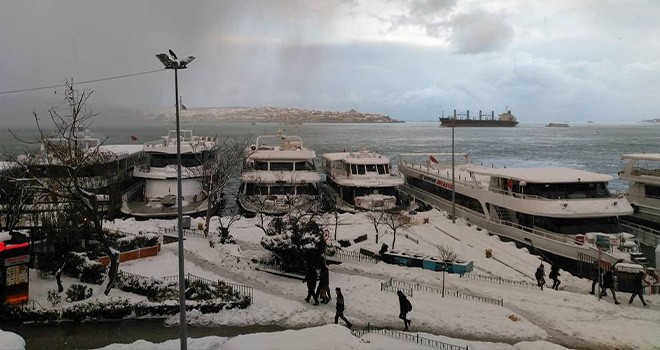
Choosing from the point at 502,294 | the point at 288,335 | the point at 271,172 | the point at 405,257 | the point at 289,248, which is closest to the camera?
the point at 288,335

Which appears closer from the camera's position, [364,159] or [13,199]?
[13,199]

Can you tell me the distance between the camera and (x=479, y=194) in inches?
1178

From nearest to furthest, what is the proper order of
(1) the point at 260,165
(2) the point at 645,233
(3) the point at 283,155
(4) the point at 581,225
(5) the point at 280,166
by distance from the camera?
1. (4) the point at 581,225
2. (2) the point at 645,233
3. (5) the point at 280,166
4. (1) the point at 260,165
5. (3) the point at 283,155

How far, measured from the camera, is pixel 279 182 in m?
33.8

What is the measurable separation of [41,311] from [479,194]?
23870 millimetres

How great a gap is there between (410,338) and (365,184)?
2184 cm

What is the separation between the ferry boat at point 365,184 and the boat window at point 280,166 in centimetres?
356

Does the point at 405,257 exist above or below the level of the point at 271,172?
below

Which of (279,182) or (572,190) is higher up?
(572,190)

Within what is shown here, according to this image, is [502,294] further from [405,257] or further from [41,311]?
[41,311]

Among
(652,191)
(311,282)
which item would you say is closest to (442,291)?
(311,282)

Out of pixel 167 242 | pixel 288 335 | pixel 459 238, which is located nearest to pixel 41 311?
pixel 288 335

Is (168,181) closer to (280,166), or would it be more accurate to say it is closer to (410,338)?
(280,166)

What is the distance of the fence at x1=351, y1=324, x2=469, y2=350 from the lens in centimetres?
1144
